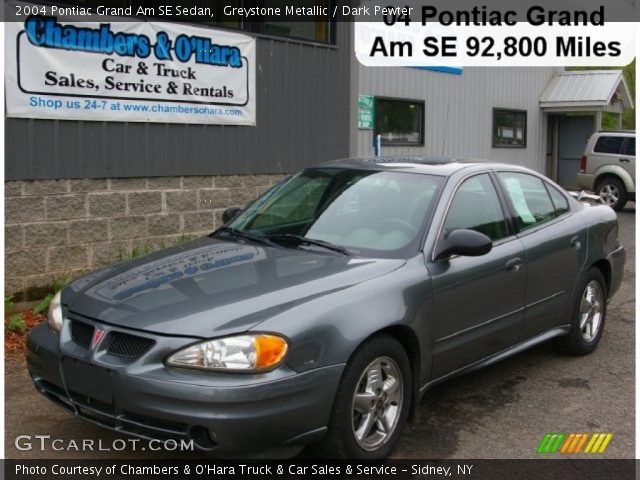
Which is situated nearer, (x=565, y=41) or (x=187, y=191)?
(x=187, y=191)

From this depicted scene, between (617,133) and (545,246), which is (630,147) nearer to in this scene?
(617,133)

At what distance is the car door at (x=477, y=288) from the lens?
14.5 ft

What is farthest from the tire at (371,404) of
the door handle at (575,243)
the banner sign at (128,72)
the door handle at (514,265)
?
the banner sign at (128,72)

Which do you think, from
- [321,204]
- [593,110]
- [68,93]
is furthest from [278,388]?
[593,110]

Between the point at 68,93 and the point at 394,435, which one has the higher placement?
the point at 68,93

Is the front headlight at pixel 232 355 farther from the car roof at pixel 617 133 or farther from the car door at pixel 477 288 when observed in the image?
the car roof at pixel 617 133

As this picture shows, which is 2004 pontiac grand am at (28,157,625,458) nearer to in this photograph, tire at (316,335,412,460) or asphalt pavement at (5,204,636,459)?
tire at (316,335,412,460)

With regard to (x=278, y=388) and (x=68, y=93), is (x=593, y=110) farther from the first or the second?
(x=278, y=388)

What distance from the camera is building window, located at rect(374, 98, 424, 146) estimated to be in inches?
542

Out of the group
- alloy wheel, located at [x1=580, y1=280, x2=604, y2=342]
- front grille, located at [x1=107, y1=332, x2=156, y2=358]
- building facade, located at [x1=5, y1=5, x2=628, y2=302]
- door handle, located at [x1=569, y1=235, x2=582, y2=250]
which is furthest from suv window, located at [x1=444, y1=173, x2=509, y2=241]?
building facade, located at [x1=5, y1=5, x2=628, y2=302]

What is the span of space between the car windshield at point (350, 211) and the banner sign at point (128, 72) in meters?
3.03

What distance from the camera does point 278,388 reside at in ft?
11.1

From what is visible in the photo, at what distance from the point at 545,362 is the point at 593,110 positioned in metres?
15.4

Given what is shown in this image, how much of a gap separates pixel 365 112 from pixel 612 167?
8074 millimetres
